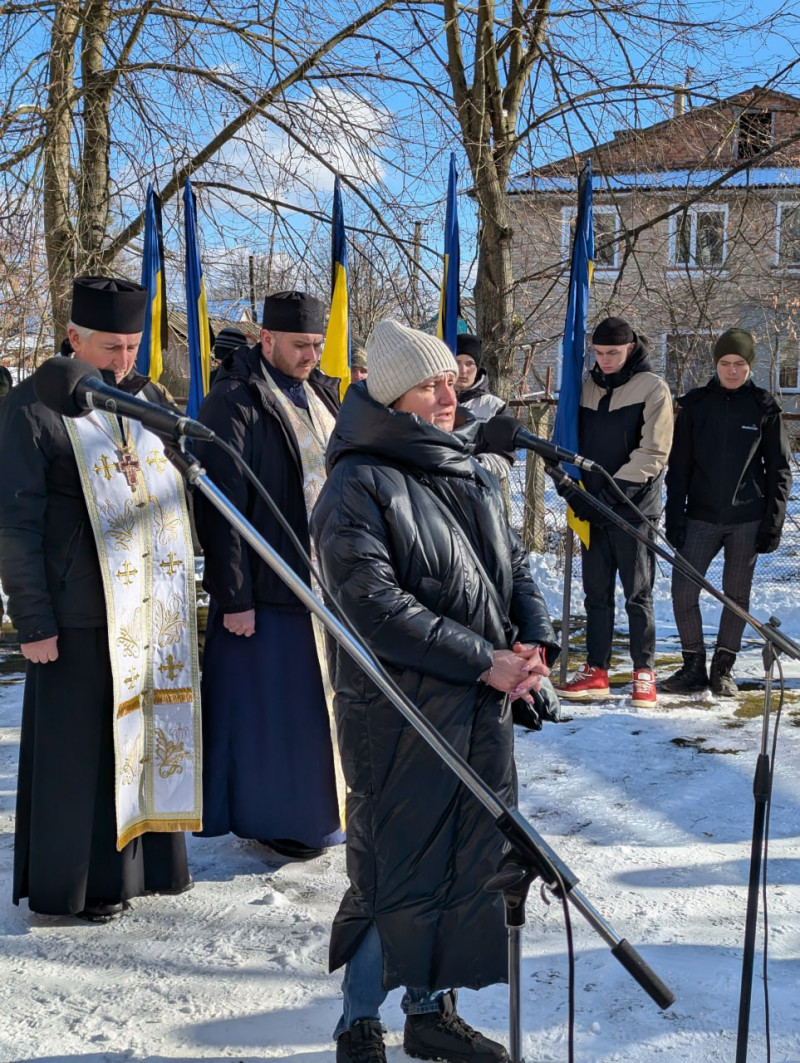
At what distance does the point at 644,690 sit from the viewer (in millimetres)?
5887

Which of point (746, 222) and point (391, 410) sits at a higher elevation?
point (746, 222)

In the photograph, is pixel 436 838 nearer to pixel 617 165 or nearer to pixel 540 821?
pixel 540 821

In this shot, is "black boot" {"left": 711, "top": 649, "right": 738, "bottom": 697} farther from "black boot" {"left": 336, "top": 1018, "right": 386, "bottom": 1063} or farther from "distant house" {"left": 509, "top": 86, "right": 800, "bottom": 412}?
"black boot" {"left": 336, "top": 1018, "right": 386, "bottom": 1063}

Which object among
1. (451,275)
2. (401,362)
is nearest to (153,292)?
(451,275)

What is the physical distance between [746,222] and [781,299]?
32.3 feet

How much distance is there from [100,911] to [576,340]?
416cm

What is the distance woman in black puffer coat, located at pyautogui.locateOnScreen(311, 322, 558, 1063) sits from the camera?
8.29ft

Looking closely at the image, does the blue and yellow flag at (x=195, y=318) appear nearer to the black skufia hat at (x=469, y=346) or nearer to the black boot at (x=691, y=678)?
the black skufia hat at (x=469, y=346)

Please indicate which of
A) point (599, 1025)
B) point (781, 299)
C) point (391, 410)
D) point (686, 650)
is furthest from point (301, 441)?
point (781, 299)

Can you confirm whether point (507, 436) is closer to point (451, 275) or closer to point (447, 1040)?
point (447, 1040)

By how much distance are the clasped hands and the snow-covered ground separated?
37.5 inches

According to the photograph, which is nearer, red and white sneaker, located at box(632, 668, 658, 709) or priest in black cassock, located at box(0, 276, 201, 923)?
priest in black cassock, located at box(0, 276, 201, 923)

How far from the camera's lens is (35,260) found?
873 cm

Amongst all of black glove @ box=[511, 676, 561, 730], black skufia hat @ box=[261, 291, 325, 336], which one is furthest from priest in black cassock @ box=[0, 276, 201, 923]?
black glove @ box=[511, 676, 561, 730]
